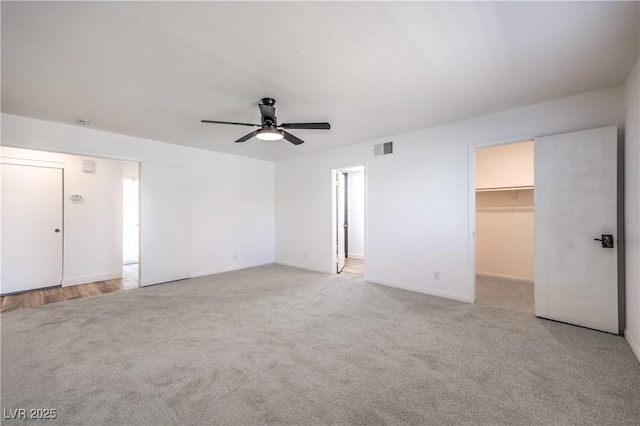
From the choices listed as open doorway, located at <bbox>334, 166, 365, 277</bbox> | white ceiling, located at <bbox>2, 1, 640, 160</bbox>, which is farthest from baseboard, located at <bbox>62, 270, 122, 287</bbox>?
open doorway, located at <bbox>334, 166, 365, 277</bbox>

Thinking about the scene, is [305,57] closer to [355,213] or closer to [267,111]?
[267,111]

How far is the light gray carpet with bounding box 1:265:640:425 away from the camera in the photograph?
1751mm

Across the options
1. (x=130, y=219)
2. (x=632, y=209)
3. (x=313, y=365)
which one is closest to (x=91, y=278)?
(x=130, y=219)

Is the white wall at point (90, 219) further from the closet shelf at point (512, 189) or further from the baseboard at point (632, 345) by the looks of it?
the baseboard at point (632, 345)

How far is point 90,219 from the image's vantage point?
16.7 ft

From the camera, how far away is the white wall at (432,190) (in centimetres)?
324

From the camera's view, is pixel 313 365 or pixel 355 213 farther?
pixel 355 213

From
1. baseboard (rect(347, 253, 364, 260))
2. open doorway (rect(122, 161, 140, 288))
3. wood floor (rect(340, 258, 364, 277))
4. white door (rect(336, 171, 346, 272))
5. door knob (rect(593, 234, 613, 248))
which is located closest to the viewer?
door knob (rect(593, 234, 613, 248))

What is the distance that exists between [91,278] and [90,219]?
1.10 metres

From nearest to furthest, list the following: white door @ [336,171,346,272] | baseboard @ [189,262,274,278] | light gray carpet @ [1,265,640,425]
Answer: light gray carpet @ [1,265,640,425]
baseboard @ [189,262,274,278]
white door @ [336,171,346,272]

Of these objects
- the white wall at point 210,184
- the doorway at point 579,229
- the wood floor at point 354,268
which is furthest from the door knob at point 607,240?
the white wall at point 210,184

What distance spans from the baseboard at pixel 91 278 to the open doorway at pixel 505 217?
6733 millimetres

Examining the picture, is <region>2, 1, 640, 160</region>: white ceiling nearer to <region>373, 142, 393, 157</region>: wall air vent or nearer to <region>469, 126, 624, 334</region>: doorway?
<region>469, 126, 624, 334</region>: doorway

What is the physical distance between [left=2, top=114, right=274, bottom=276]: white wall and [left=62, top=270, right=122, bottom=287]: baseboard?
1197mm
